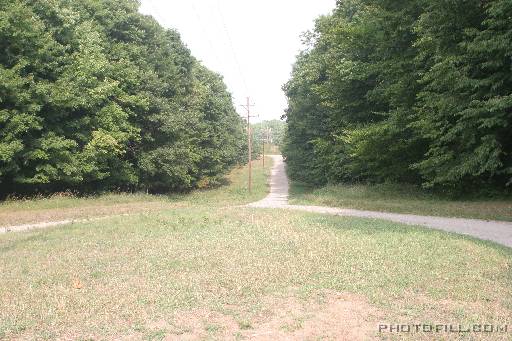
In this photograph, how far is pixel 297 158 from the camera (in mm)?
46188

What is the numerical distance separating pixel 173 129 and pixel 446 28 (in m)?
24.1

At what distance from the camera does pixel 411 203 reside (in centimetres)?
2056

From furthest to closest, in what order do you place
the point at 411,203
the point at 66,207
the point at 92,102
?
1. the point at 92,102
2. the point at 66,207
3. the point at 411,203

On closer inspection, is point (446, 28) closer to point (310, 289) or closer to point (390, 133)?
point (390, 133)

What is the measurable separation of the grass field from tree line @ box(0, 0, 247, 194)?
51.8ft

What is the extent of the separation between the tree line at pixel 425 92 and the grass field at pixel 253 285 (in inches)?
247

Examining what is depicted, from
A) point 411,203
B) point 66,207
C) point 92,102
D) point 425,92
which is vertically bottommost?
point 66,207

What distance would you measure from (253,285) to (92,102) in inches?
1020

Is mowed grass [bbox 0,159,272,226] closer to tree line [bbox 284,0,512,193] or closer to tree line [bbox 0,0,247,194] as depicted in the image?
tree line [bbox 0,0,247,194]

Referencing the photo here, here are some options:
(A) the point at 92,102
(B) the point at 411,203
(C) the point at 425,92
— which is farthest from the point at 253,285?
(A) the point at 92,102

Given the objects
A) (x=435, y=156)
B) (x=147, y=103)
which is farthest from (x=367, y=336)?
(x=147, y=103)

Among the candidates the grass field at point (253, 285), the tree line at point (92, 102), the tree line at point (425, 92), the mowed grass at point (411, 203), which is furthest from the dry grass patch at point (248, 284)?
the tree line at point (92, 102)

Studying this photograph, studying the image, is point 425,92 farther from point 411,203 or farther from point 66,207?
point 66,207

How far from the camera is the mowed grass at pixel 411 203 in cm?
1678
